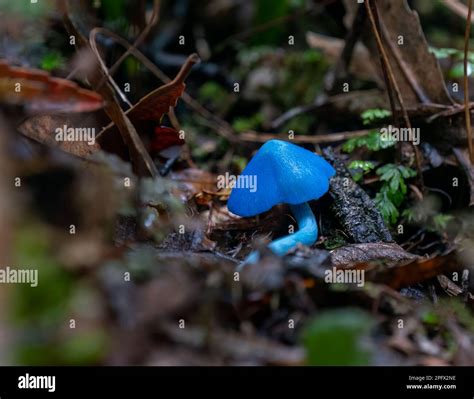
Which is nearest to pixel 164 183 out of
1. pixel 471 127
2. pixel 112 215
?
pixel 112 215

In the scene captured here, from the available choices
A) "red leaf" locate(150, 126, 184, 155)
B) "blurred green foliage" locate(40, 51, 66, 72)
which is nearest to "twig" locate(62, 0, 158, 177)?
"red leaf" locate(150, 126, 184, 155)

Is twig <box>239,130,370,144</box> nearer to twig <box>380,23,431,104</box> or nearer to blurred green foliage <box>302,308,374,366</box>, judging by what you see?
twig <box>380,23,431,104</box>

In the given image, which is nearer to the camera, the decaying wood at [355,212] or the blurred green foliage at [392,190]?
the decaying wood at [355,212]

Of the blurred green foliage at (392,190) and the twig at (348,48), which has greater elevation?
the twig at (348,48)

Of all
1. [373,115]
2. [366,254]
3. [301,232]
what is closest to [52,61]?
[373,115]

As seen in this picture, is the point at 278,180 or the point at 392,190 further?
the point at 392,190

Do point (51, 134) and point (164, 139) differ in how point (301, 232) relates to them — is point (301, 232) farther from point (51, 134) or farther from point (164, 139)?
point (51, 134)

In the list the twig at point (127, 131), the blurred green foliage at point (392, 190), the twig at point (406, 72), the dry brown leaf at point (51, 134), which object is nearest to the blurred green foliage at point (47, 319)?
the dry brown leaf at point (51, 134)

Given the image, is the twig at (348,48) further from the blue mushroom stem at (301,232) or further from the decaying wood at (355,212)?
the blue mushroom stem at (301,232)
